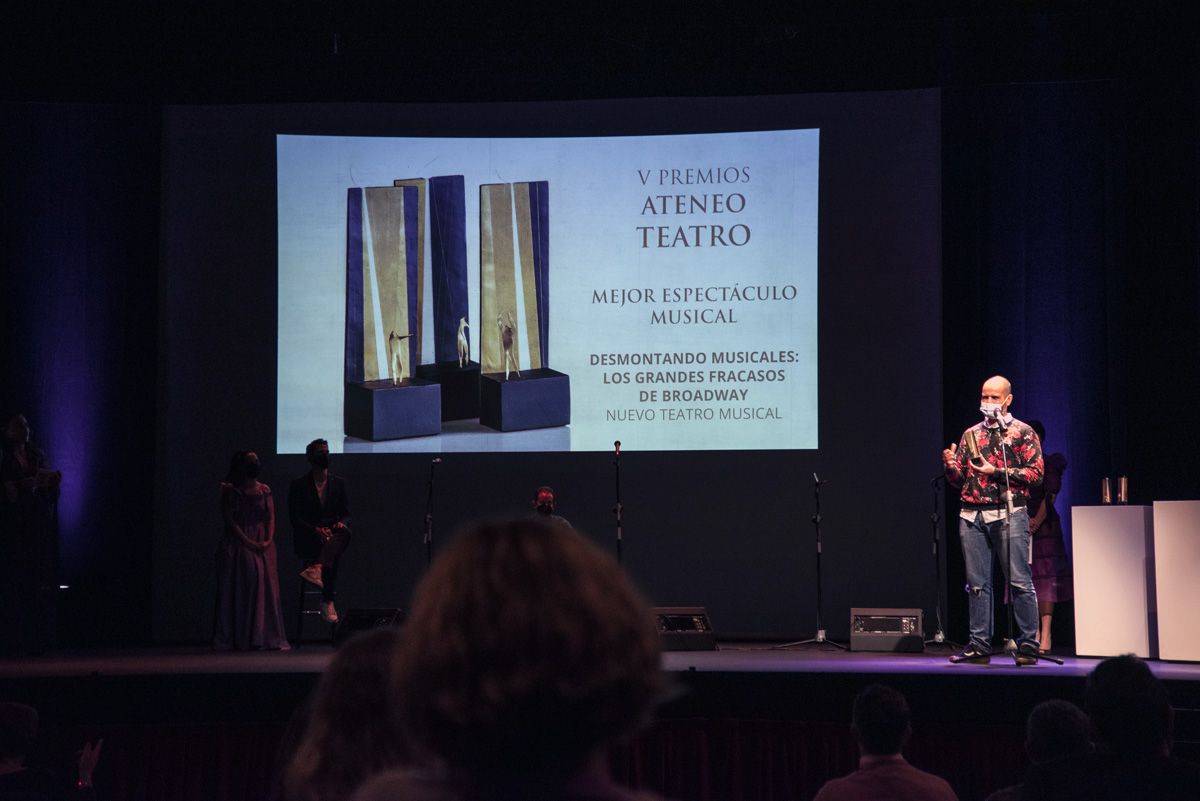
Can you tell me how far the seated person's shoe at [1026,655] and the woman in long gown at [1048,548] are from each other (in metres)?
0.93

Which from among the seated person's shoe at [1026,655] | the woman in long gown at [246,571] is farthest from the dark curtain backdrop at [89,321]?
the seated person's shoe at [1026,655]

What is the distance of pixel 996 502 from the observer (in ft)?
21.0

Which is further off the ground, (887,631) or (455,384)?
(455,384)

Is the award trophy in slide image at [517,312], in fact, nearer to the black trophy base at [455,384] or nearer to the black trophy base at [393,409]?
the black trophy base at [455,384]

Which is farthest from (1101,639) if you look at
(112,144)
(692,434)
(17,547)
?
(112,144)

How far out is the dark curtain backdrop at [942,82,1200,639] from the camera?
25.5 ft

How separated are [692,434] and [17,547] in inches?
150

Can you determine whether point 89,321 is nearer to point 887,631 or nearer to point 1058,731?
point 887,631

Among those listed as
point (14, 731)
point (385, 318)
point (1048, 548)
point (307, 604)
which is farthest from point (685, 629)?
point (14, 731)

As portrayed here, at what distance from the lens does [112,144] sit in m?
8.42

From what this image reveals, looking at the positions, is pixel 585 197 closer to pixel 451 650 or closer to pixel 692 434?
pixel 692 434

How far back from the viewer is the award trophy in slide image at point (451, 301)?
8352mm

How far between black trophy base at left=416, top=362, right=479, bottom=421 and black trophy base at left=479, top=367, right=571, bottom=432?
0.15 m

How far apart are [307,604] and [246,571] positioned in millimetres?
970
